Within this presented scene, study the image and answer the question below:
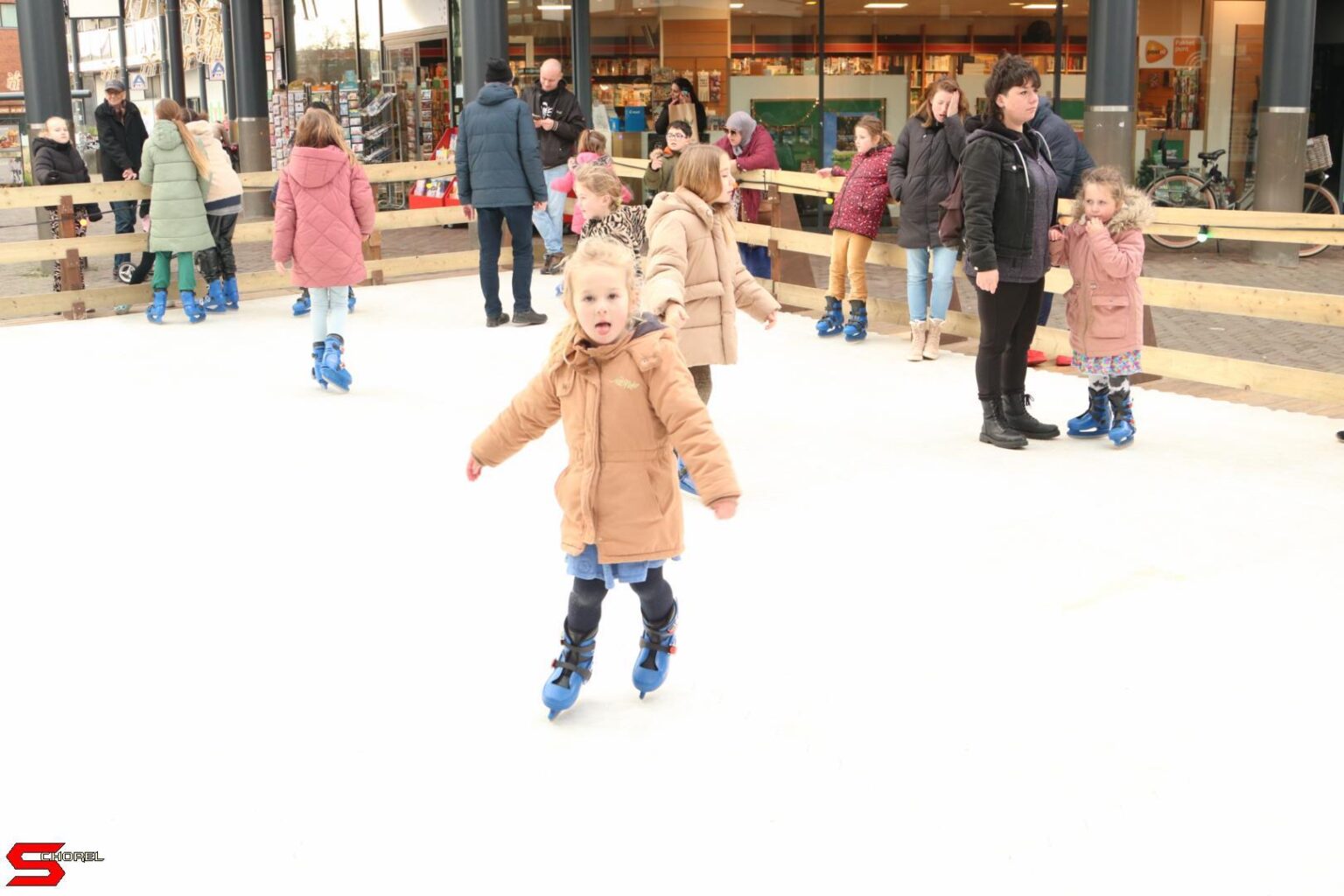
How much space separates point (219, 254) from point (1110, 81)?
8.32 meters

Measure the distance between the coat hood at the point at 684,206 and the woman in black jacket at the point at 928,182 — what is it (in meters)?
3.05

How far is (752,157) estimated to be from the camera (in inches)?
476

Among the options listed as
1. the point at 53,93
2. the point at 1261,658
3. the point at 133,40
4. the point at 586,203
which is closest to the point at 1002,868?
the point at 1261,658

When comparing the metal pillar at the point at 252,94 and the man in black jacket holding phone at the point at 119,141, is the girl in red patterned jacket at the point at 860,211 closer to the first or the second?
the man in black jacket holding phone at the point at 119,141

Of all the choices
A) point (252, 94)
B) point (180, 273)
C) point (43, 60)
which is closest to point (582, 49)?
point (252, 94)

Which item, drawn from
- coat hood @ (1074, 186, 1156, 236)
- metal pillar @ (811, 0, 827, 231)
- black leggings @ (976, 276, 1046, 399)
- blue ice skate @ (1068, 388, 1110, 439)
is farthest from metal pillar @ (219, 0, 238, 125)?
blue ice skate @ (1068, 388, 1110, 439)

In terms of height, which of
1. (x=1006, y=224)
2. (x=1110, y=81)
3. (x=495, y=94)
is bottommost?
(x=1006, y=224)

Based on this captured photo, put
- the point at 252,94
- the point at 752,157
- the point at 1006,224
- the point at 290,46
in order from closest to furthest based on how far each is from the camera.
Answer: the point at 1006,224 < the point at 752,157 < the point at 252,94 < the point at 290,46

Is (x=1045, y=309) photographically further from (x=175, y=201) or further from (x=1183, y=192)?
(x=1183, y=192)

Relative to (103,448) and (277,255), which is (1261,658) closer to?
(103,448)

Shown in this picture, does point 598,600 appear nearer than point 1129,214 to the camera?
Yes

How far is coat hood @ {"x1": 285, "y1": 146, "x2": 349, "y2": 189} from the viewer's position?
9.18m

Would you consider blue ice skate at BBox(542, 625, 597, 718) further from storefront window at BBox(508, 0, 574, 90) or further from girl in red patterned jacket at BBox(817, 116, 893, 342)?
storefront window at BBox(508, 0, 574, 90)

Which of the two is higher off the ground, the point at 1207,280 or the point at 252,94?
the point at 252,94
